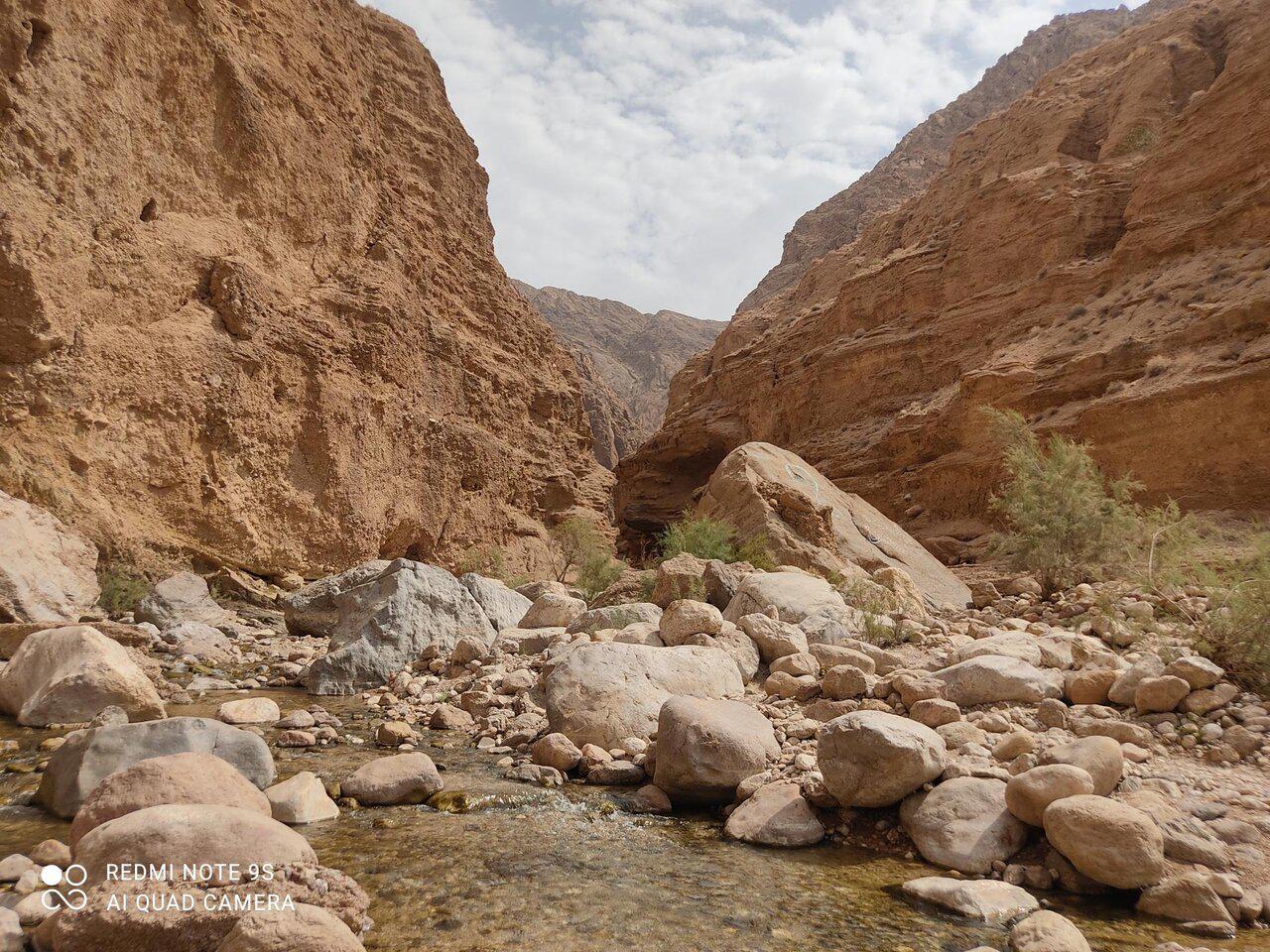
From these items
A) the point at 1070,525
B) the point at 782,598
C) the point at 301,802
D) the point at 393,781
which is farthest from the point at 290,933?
the point at 1070,525

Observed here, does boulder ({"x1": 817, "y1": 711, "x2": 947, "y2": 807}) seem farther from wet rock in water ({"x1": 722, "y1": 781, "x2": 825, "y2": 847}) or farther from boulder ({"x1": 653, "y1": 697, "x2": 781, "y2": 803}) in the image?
boulder ({"x1": 653, "y1": 697, "x2": 781, "y2": 803})

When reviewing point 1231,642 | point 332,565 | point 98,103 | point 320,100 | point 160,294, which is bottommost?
point 332,565

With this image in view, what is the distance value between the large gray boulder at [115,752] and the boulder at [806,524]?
882cm

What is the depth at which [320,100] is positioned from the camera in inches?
836

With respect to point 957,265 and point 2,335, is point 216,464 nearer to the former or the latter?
point 2,335

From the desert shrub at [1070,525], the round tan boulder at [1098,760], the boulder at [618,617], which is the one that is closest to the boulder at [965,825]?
the round tan boulder at [1098,760]

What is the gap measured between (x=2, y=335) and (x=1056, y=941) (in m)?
16.1

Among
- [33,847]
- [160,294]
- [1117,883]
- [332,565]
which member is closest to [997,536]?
[1117,883]

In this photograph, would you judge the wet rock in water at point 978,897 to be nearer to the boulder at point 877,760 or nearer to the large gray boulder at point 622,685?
the boulder at point 877,760

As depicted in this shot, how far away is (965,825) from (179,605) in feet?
40.2

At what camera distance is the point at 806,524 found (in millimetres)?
12195

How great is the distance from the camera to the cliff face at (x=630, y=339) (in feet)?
309

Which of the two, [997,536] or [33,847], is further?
[997,536]

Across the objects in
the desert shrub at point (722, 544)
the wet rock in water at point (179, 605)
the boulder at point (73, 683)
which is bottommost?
the wet rock in water at point (179, 605)
